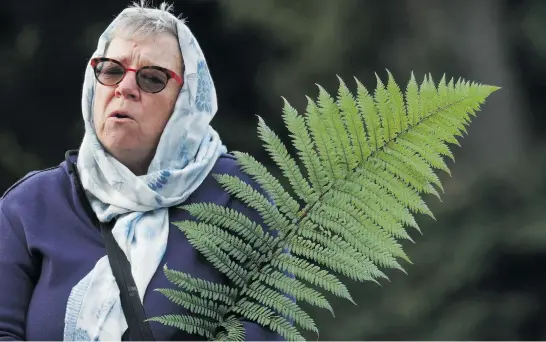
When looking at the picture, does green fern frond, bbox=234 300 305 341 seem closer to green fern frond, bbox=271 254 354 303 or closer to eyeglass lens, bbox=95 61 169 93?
green fern frond, bbox=271 254 354 303

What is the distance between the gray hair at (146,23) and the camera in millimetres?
1503

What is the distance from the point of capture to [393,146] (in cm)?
108

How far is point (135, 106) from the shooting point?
1.43 m

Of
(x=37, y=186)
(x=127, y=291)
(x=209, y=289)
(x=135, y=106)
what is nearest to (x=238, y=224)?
(x=209, y=289)

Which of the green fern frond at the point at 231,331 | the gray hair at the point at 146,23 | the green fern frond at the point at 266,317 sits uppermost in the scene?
the gray hair at the point at 146,23

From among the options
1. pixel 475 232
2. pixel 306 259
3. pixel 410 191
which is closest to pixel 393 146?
pixel 410 191

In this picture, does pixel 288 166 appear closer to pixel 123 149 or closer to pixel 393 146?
pixel 393 146

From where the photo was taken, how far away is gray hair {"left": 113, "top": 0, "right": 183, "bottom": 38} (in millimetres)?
1503

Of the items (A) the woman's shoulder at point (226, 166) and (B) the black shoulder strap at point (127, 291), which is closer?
(B) the black shoulder strap at point (127, 291)

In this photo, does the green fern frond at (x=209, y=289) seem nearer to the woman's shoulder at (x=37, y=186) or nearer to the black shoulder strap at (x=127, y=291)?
the black shoulder strap at (x=127, y=291)

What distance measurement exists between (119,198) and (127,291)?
0.52 ft

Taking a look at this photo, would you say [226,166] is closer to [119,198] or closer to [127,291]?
[119,198]

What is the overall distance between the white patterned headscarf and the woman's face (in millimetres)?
16

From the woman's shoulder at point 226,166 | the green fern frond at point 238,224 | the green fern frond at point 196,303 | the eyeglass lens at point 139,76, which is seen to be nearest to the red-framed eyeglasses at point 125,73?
the eyeglass lens at point 139,76
